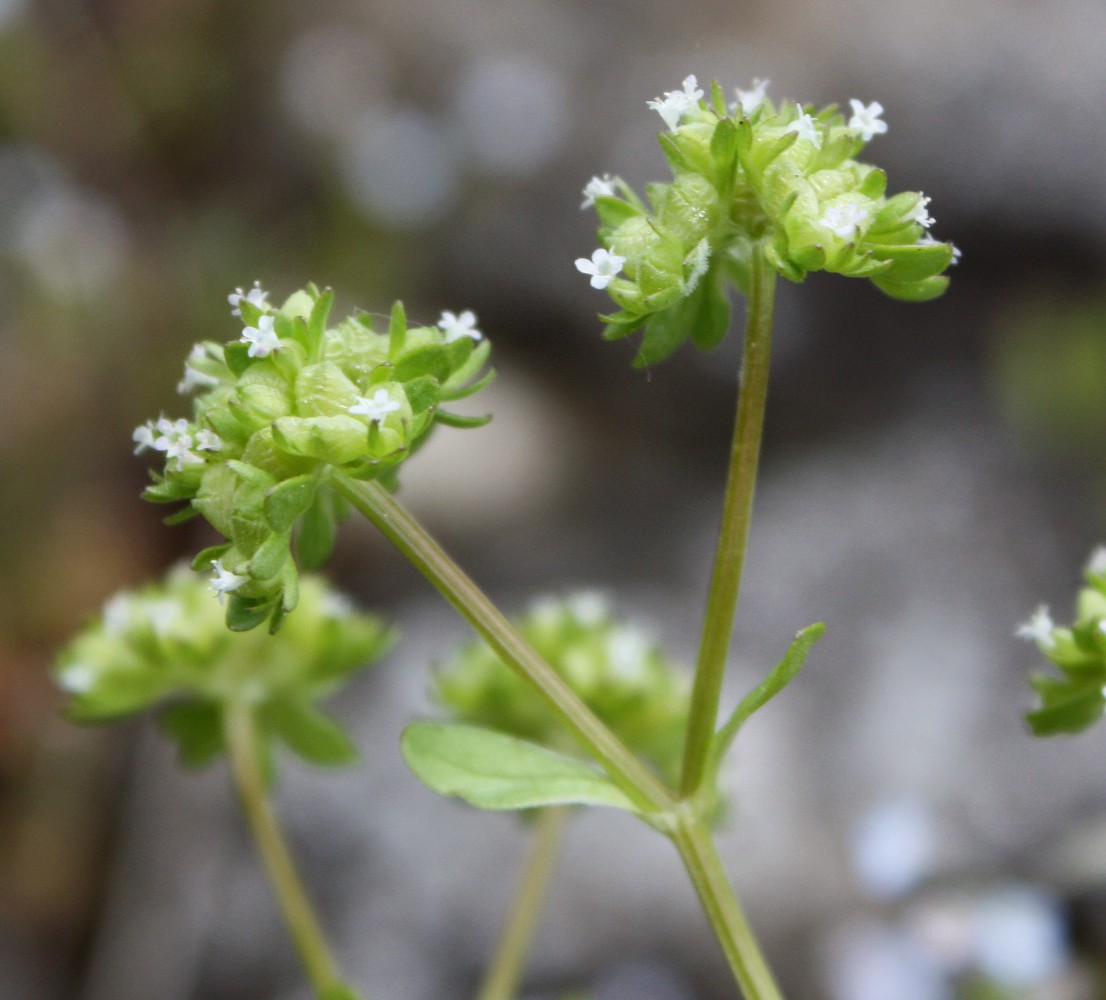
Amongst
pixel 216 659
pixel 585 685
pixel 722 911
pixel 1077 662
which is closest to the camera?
pixel 722 911

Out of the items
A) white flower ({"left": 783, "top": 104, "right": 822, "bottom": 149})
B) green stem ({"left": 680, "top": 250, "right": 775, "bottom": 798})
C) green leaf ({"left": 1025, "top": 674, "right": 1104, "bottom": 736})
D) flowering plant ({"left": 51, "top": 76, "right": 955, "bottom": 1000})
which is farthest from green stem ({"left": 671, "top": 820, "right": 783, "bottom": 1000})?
white flower ({"left": 783, "top": 104, "right": 822, "bottom": 149})

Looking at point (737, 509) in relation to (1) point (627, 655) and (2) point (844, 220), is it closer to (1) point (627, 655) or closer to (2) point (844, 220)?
(2) point (844, 220)

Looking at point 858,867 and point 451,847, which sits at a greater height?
point 451,847

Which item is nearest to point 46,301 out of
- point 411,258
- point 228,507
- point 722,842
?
point 411,258

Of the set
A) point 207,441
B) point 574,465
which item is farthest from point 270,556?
point 574,465

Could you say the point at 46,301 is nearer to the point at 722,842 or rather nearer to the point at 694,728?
the point at 722,842

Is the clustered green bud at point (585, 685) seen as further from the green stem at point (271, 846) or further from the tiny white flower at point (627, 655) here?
the green stem at point (271, 846)

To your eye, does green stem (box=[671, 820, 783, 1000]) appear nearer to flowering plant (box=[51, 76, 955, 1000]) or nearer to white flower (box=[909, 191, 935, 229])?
flowering plant (box=[51, 76, 955, 1000])

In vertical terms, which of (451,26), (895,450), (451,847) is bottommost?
(451,847)
